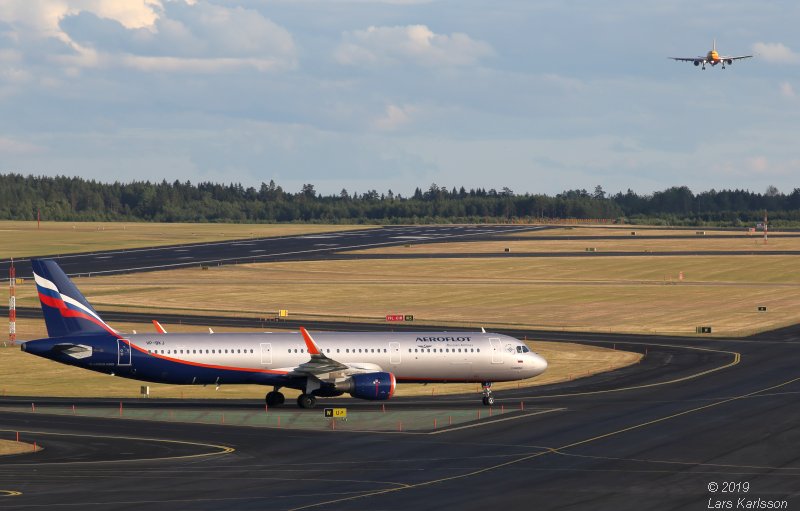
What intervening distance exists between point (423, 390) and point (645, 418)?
1642 centimetres

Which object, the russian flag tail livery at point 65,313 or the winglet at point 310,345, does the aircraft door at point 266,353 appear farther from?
the russian flag tail livery at point 65,313

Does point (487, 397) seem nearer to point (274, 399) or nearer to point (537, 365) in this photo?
point (537, 365)

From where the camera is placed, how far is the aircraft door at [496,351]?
67750mm

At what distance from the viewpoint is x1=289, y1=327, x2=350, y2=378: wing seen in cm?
6372

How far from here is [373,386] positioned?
63.8m

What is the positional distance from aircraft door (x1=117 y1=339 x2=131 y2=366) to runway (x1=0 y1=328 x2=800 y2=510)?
321 cm

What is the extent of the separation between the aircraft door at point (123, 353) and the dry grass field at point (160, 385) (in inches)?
355

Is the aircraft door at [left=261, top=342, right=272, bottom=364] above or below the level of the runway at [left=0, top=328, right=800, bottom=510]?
above

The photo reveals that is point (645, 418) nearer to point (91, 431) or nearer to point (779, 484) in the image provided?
point (779, 484)

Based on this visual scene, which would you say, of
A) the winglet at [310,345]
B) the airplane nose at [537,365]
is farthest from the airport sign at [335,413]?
the airplane nose at [537,365]

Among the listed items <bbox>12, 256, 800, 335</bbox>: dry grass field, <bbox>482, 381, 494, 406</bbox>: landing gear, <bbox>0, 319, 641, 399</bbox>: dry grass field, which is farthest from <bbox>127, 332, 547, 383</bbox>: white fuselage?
<bbox>12, 256, 800, 335</bbox>: dry grass field

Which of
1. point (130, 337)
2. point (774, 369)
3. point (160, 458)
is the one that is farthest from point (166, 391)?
point (774, 369)

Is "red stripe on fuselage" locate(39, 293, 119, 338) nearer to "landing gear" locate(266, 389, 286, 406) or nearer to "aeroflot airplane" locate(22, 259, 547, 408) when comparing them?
"aeroflot airplane" locate(22, 259, 547, 408)

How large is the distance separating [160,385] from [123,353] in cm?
1330
